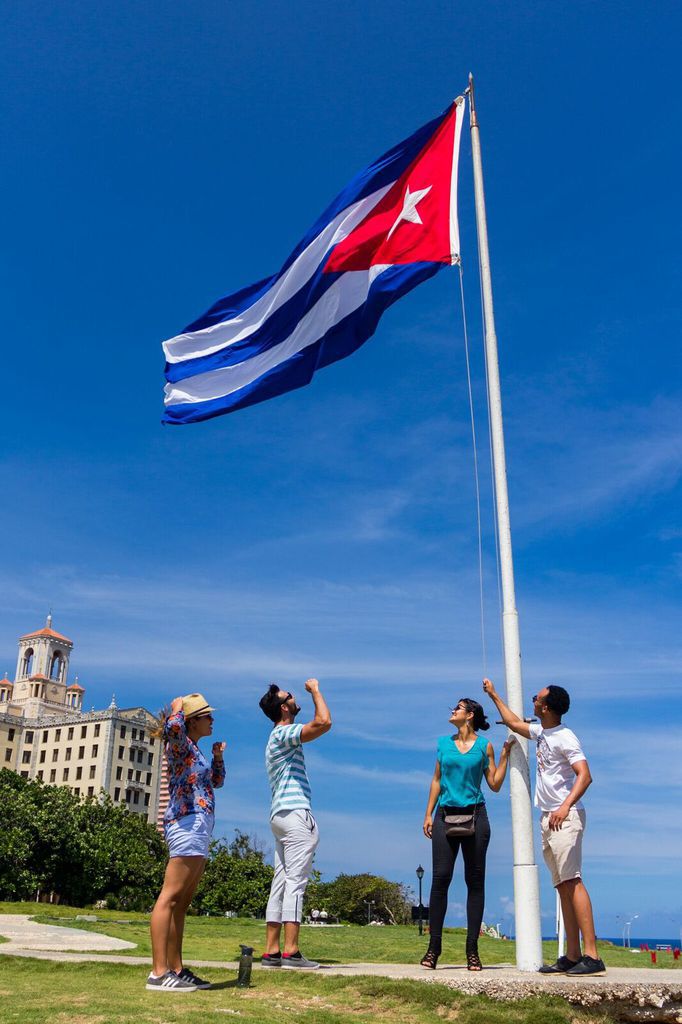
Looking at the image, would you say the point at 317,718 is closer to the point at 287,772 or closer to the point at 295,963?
the point at 287,772

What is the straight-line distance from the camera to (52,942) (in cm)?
1196

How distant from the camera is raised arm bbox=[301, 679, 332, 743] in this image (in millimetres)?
7805

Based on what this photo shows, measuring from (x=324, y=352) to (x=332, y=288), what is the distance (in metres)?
0.80

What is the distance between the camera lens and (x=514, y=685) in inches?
333

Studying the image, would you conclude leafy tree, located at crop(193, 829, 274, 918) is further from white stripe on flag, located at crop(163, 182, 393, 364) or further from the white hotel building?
the white hotel building

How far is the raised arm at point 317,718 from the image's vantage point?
780 centimetres

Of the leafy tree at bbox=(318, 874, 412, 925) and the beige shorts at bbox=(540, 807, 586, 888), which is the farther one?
the leafy tree at bbox=(318, 874, 412, 925)

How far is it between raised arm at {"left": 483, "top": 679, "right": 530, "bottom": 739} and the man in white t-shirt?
0.13 feet

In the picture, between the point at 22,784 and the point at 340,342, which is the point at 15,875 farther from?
the point at 340,342

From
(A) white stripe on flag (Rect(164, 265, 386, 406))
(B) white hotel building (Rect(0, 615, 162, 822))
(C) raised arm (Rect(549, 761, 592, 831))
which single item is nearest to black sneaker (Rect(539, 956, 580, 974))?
(C) raised arm (Rect(549, 761, 592, 831))

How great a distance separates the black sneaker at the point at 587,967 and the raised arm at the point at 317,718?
2.60m

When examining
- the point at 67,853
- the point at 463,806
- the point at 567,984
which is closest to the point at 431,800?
the point at 463,806

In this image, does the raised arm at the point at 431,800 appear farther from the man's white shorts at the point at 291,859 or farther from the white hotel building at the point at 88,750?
the white hotel building at the point at 88,750

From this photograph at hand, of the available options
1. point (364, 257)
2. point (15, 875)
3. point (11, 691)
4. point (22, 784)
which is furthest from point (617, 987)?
point (11, 691)
